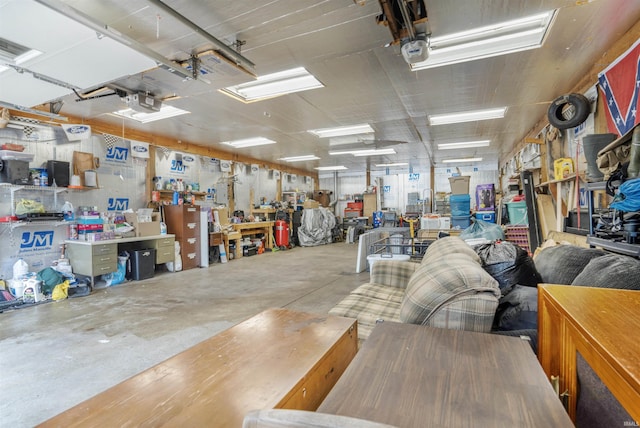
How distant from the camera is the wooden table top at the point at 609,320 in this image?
22.7 inches

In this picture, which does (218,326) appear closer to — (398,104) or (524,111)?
(398,104)

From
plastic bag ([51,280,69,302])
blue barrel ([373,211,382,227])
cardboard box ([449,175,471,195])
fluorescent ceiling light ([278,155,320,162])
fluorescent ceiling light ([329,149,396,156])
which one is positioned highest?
fluorescent ceiling light ([278,155,320,162])

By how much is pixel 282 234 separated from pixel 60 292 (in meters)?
5.73

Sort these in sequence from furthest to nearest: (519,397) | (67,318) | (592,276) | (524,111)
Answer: (524,111) → (67,318) → (592,276) → (519,397)

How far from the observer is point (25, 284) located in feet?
13.5

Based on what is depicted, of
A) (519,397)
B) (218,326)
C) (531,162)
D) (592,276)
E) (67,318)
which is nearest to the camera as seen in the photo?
(519,397)

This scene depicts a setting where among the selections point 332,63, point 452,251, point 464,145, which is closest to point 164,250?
point 332,63

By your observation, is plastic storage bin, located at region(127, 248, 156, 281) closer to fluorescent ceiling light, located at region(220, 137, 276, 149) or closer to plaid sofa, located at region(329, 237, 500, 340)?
fluorescent ceiling light, located at region(220, 137, 276, 149)

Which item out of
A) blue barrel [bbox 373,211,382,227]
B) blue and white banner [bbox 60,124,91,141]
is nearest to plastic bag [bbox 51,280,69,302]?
blue and white banner [bbox 60,124,91,141]

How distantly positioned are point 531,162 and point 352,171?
7.86 m

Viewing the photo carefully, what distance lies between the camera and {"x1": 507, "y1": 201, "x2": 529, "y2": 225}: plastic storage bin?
201 inches

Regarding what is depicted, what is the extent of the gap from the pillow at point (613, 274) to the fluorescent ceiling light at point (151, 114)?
5.31m

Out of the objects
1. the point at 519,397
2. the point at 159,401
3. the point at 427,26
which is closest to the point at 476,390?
the point at 519,397

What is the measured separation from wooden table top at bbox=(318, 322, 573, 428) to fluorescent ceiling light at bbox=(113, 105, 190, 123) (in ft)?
16.8
